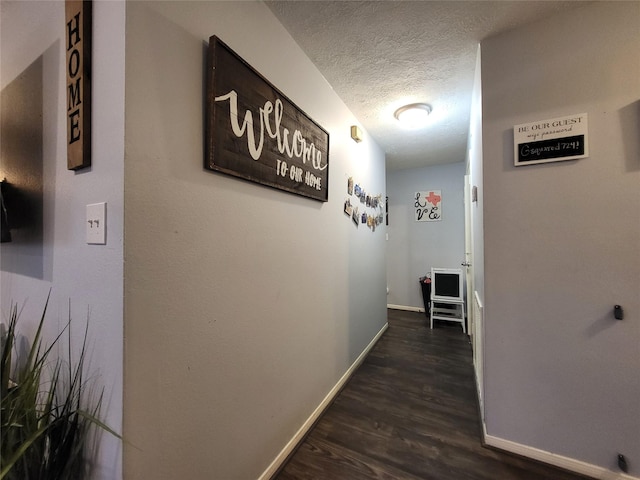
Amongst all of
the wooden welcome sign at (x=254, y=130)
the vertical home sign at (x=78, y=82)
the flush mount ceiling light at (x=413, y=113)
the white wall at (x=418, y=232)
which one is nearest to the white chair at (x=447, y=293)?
the white wall at (x=418, y=232)

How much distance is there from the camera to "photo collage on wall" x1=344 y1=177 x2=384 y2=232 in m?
2.29

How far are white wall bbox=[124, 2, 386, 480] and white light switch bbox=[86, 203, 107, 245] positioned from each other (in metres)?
0.10

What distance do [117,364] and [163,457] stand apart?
37 centimetres

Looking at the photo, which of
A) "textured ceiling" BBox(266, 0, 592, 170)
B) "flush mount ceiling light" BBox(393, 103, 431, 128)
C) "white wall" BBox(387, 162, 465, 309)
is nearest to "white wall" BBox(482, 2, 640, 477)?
"textured ceiling" BBox(266, 0, 592, 170)

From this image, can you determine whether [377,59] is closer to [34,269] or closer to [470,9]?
[470,9]

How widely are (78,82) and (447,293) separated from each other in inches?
161

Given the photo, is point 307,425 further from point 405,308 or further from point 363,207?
point 405,308

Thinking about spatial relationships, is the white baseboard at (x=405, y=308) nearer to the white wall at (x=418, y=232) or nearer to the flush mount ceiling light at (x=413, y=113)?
the white wall at (x=418, y=232)

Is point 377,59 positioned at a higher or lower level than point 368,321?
higher

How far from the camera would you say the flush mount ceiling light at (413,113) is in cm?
222

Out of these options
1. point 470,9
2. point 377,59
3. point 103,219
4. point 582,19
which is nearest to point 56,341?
point 103,219

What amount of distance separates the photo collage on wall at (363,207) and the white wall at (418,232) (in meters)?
1.31

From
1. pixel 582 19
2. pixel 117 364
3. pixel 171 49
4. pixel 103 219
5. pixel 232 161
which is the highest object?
pixel 582 19

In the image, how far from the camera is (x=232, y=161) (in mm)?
1068
